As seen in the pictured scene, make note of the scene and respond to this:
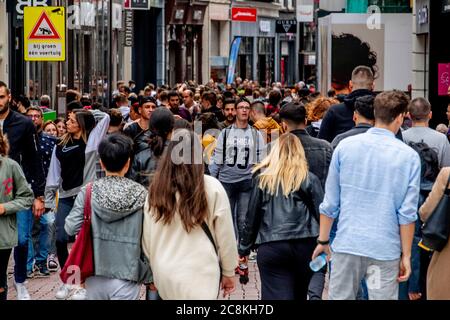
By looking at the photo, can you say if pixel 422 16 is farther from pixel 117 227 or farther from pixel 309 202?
pixel 117 227

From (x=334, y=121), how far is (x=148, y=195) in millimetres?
4764

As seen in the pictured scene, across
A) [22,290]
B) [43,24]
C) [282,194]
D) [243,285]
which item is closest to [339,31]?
[43,24]

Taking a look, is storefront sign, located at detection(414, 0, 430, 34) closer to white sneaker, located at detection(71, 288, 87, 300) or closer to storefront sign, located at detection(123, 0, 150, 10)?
white sneaker, located at detection(71, 288, 87, 300)

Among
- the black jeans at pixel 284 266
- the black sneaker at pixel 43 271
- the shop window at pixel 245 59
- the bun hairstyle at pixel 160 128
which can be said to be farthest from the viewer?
the shop window at pixel 245 59

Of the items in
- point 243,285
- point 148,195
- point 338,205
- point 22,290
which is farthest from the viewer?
point 243,285

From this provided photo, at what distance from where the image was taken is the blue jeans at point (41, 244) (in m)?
13.9

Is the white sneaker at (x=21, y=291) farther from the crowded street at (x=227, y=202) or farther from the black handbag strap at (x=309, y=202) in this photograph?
the black handbag strap at (x=309, y=202)

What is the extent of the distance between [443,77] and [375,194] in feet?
47.5

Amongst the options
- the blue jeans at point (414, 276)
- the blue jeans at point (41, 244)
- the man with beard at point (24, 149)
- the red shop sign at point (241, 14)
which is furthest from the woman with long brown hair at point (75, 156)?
the red shop sign at point (241, 14)

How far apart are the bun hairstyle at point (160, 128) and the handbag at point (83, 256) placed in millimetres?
2695

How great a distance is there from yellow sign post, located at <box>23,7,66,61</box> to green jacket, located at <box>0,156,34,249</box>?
8.93 m

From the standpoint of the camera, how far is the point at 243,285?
1327 cm
